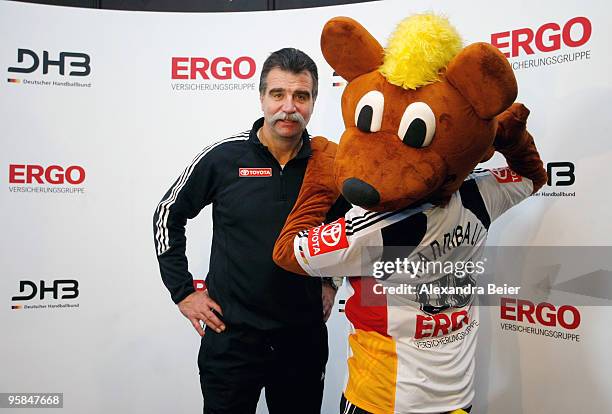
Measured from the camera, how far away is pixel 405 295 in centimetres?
110

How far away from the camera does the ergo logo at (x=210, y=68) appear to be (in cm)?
220

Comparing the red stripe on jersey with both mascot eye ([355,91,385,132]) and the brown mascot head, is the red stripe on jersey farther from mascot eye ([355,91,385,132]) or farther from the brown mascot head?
mascot eye ([355,91,385,132])

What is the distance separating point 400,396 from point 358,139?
555mm

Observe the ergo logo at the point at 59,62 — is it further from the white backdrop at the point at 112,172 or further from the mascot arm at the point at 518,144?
the mascot arm at the point at 518,144

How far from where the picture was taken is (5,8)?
2.08 meters

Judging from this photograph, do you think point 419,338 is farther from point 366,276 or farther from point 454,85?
point 454,85

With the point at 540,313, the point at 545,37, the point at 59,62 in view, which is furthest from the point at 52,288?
the point at 545,37

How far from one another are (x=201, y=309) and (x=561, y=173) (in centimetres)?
124

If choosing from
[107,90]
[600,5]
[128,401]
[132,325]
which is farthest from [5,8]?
[600,5]

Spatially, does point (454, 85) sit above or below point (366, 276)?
above

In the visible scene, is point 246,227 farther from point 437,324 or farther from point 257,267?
point 437,324

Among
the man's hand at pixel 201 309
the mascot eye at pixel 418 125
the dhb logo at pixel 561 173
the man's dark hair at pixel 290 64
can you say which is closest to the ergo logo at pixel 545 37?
the dhb logo at pixel 561 173

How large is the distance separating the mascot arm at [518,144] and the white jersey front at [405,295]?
0.59 feet

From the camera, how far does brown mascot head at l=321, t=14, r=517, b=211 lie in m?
0.95
